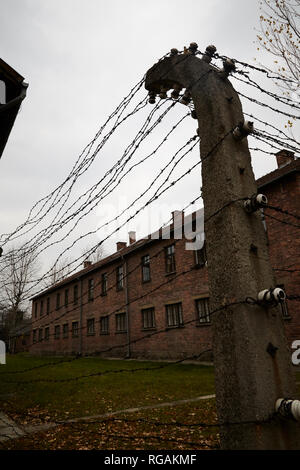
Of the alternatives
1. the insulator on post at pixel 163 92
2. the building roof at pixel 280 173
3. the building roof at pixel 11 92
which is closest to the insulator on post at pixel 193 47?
the insulator on post at pixel 163 92

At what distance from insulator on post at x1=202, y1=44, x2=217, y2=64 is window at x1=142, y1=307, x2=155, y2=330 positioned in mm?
16561

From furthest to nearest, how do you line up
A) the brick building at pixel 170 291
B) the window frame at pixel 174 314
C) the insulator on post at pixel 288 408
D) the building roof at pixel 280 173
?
the window frame at pixel 174 314
the brick building at pixel 170 291
the building roof at pixel 280 173
the insulator on post at pixel 288 408

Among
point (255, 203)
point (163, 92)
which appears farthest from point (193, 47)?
point (255, 203)

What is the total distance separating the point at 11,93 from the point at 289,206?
1036 centimetres

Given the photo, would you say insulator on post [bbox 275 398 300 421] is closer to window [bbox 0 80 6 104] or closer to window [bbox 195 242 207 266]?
window [bbox 0 80 6 104]

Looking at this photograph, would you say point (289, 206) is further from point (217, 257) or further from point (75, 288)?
point (75, 288)

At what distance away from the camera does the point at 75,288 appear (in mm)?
28734

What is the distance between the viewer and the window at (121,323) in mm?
20419

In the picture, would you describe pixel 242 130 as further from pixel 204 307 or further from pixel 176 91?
pixel 204 307

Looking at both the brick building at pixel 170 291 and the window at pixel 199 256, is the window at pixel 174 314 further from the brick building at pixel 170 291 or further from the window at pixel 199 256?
the window at pixel 199 256

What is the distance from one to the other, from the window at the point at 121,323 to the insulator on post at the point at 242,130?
62.9 feet

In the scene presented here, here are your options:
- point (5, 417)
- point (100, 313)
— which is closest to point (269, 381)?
point (5, 417)

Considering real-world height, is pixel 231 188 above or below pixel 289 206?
below

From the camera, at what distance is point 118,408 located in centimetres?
727
